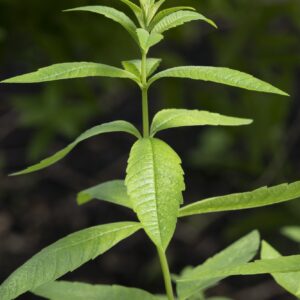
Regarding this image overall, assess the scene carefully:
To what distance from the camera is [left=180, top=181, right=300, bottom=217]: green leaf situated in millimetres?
949

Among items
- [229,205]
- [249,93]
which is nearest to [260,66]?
[249,93]

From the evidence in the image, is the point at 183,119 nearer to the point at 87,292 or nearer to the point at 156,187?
the point at 156,187

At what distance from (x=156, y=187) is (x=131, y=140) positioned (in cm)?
358

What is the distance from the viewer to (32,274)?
36.8 inches

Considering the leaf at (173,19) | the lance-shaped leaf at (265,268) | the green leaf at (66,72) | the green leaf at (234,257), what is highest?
the leaf at (173,19)

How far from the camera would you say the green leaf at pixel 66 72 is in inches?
37.6

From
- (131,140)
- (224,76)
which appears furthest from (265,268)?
(131,140)

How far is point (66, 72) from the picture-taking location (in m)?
0.98

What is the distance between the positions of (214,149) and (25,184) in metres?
1.16

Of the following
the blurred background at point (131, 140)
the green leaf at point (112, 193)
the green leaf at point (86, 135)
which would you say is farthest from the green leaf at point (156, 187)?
the blurred background at point (131, 140)

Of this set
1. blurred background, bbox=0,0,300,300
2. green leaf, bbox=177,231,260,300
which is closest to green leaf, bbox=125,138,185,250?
green leaf, bbox=177,231,260,300

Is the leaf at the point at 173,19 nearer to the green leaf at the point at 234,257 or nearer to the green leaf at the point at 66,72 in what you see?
the green leaf at the point at 66,72

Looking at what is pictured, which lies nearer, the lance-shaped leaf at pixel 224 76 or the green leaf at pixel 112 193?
the lance-shaped leaf at pixel 224 76

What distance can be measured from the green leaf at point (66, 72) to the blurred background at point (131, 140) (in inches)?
64.3
